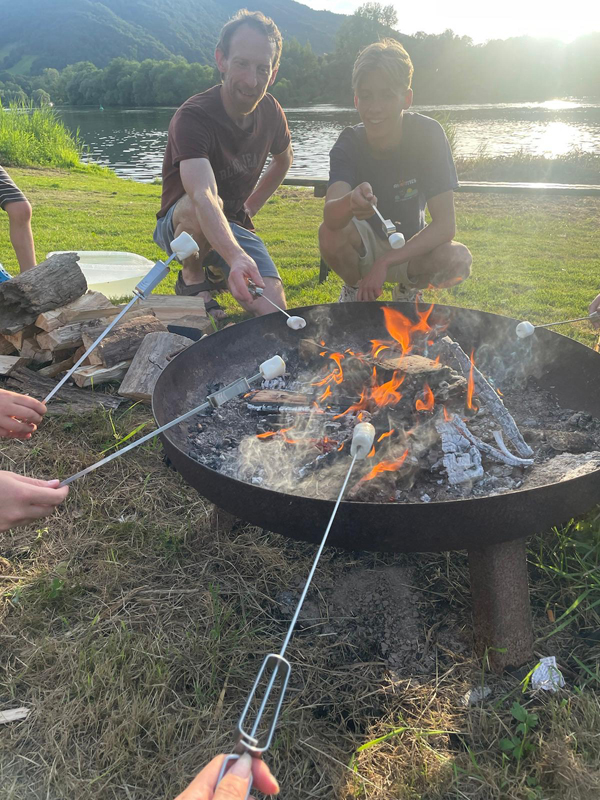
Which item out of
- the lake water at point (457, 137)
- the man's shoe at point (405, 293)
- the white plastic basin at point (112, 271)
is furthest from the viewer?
the lake water at point (457, 137)

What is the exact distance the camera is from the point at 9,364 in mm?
3189

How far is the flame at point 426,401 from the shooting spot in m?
2.07

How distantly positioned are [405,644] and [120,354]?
236 centimetres

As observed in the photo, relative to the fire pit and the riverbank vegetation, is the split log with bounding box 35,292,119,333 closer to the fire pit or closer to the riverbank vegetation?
the riverbank vegetation

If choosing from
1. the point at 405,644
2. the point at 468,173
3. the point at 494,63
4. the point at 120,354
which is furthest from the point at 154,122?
the point at 405,644

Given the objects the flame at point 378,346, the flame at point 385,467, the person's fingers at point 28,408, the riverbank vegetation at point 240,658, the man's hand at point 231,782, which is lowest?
the riverbank vegetation at point 240,658

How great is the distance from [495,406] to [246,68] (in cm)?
286

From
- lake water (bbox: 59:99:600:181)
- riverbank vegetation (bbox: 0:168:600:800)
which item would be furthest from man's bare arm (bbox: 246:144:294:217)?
lake water (bbox: 59:99:600:181)

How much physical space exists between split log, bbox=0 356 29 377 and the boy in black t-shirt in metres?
2.11

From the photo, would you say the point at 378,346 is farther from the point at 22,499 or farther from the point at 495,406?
the point at 22,499

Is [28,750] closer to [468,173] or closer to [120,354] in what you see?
[120,354]

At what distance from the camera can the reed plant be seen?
1305 centimetres

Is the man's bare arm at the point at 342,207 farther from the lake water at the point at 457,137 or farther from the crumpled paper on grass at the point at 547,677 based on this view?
the lake water at the point at 457,137

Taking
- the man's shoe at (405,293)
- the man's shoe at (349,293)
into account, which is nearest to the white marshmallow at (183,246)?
the man's shoe at (349,293)
